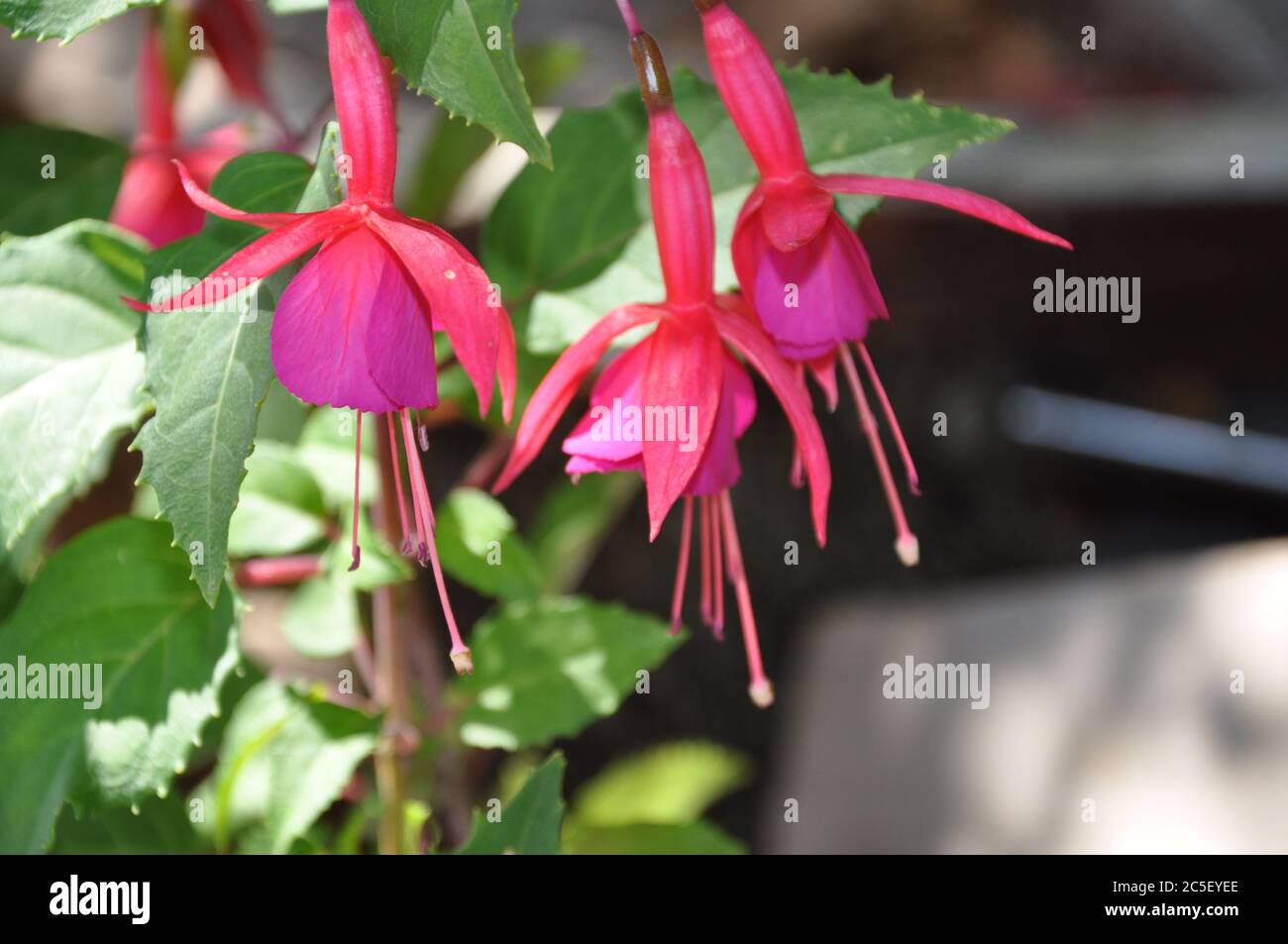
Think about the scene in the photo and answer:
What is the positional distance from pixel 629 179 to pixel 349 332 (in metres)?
0.25

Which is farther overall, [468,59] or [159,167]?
[159,167]

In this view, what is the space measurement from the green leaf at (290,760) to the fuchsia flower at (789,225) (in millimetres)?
327

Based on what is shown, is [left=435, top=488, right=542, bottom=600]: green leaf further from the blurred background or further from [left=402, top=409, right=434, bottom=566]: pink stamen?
the blurred background

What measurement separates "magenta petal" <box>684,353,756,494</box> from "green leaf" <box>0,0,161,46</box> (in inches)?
9.9

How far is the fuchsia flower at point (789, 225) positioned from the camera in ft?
1.55

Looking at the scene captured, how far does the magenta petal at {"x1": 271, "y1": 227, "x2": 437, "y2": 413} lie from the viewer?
42 centimetres

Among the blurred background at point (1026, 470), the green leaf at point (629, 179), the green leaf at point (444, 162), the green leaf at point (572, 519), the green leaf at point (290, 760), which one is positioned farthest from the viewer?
the blurred background at point (1026, 470)

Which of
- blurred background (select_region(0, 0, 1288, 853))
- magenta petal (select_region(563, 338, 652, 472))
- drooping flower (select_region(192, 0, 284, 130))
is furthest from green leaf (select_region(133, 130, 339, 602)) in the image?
blurred background (select_region(0, 0, 1288, 853))

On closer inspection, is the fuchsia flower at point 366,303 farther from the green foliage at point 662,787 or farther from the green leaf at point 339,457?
the green foliage at point 662,787

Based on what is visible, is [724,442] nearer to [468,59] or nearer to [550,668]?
[468,59]

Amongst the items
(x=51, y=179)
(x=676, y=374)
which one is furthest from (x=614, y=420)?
(x=51, y=179)

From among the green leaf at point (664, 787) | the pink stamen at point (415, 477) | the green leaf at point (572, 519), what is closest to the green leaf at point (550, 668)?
the pink stamen at point (415, 477)

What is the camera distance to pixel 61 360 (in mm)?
→ 580

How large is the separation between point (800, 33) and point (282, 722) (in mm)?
1801
